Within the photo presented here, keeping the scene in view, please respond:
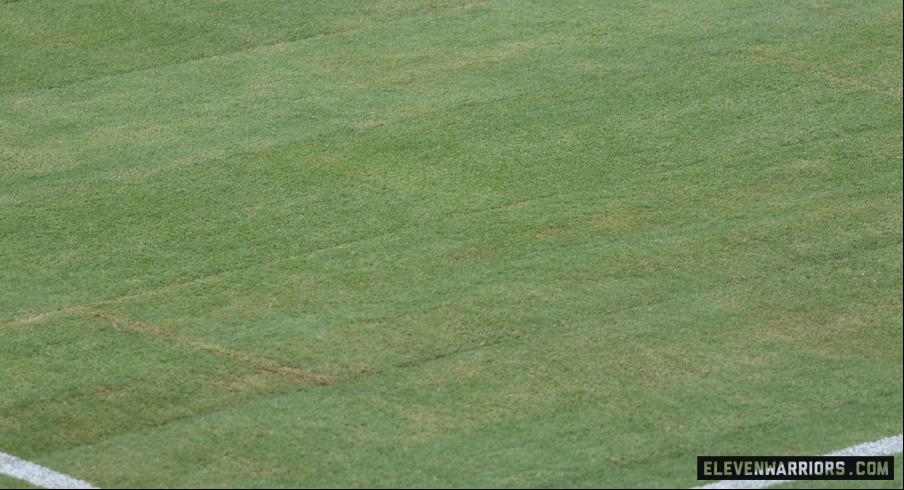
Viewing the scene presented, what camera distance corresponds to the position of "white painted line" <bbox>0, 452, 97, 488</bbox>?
24.6ft

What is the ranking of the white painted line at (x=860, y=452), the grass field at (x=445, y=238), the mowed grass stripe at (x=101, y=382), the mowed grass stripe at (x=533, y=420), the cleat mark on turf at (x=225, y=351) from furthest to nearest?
the cleat mark on turf at (x=225, y=351), the mowed grass stripe at (x=101, y=382), the grass field at (x=445, y=238), the mowed grass stripe at (x=533, y=420), the white painted line at (x=860, y=452)

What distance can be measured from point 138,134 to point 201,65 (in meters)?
1.58

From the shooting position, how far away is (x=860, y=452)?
7492 millimetres

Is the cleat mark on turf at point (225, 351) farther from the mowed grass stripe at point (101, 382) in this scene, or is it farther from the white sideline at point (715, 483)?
the white sideline at point (715, 483)

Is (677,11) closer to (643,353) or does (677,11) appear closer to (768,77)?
(768,77)

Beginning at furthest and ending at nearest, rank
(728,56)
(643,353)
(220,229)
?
(728,56) < (220,229) < (643,353)

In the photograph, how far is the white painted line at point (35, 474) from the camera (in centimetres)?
751

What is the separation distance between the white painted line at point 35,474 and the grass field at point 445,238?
8 cm

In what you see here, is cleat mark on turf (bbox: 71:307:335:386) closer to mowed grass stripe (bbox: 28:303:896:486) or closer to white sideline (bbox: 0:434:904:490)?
mowed grass stripe (bbox: 28:303:896:486)

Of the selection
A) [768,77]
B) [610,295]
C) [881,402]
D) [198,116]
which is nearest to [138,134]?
[198,116]

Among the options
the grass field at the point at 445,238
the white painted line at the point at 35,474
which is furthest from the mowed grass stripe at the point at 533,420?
the white painted line at the point at 35,474

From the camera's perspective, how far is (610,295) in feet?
30.7

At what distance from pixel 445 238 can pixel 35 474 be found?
12.8 ft

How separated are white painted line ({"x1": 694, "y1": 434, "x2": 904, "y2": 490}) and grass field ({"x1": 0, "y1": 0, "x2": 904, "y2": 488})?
4.8 inches
